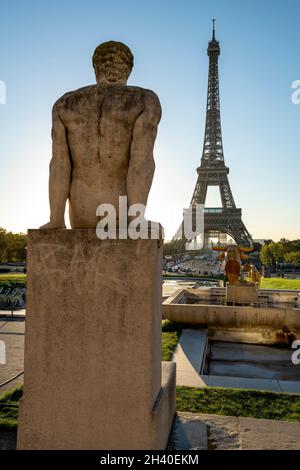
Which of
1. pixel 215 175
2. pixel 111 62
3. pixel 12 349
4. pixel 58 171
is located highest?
pixel 215 175

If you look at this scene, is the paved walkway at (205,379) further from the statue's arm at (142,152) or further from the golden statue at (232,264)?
the golden statue at (232,264)

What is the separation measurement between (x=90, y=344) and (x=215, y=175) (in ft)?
210

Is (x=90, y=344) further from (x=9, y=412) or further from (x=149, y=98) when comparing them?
(x=9, y=412)

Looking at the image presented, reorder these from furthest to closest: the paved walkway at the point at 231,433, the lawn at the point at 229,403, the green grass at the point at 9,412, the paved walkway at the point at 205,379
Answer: the paved walkway at the point at 205,379
the lawn at the point at 229,403
the green grass at the point at 9,412
the paved walkway at the point at 231,433

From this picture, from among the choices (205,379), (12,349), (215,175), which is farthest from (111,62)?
(215,175)

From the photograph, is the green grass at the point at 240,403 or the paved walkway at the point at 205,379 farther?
the paved walkway at the point at 205,379

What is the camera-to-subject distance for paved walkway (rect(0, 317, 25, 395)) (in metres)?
6.24

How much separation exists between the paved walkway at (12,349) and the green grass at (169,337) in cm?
289

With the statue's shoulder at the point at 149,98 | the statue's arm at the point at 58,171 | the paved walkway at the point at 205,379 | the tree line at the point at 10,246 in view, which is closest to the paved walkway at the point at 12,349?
the paved walkway at the point at 205,379

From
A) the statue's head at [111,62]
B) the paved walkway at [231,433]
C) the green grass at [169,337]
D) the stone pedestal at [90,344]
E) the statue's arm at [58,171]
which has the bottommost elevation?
the green grass at [169,337]

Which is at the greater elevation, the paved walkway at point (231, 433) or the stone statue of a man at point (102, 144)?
the stone statue of a man at point (102, 144)

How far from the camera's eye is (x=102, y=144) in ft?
10.2

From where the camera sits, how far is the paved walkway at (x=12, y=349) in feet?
20.5

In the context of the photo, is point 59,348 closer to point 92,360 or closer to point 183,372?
point 92,360
